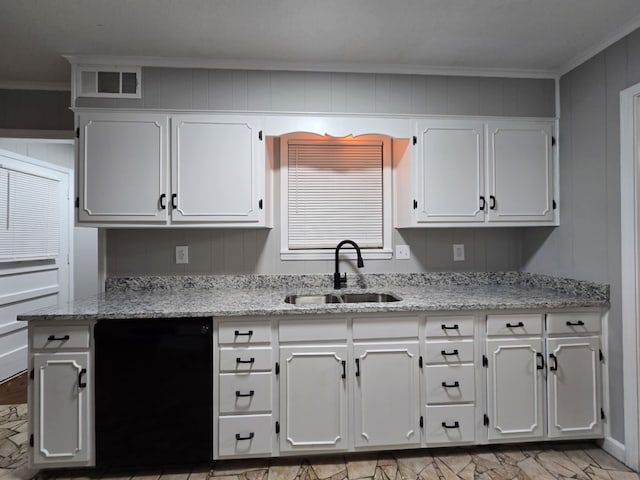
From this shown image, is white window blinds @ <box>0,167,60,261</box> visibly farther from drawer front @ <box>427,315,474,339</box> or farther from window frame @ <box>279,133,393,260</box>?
drawer front @ <box>427,315,474,339</box>

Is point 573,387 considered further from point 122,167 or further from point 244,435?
point 122,167

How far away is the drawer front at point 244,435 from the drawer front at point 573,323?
171 centimetres

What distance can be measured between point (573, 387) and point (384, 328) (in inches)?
46.2

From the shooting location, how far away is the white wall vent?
7.23 feet

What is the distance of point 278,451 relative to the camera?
1916mm

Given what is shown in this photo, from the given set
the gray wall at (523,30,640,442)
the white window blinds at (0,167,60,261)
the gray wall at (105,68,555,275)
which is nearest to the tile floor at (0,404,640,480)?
the gray wall at (523,30,640,442)

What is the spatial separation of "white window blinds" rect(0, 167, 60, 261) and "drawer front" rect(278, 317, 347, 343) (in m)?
2.95

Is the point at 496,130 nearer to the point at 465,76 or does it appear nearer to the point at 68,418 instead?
the point at 465,76

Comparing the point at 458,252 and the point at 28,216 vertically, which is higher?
the point at 28,216

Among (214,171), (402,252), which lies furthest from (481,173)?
(214,171)

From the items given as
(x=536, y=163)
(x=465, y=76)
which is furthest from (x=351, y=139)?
(x=536, y=163)

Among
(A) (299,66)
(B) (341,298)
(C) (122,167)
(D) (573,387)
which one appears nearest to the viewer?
(D) (573,387)

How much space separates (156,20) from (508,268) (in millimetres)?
2850

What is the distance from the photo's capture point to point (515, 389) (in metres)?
2.02
